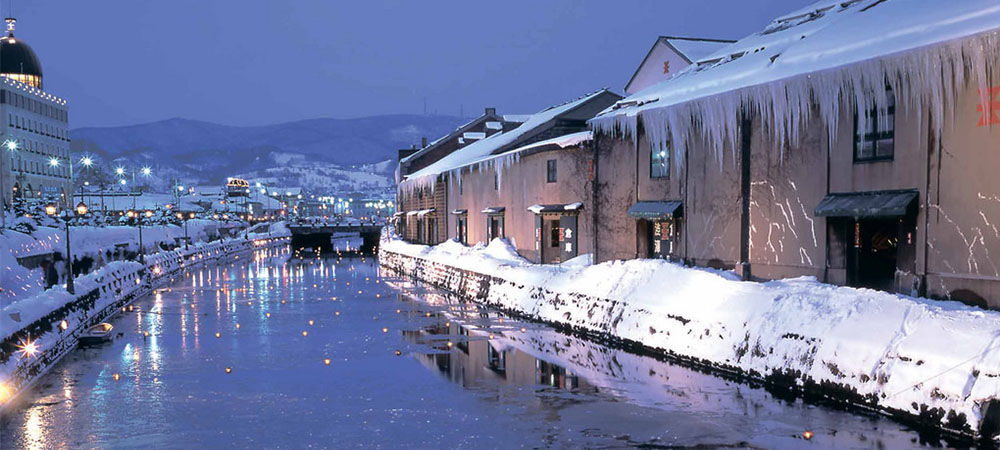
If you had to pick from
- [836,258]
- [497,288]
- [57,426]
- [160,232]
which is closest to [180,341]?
[57,426]

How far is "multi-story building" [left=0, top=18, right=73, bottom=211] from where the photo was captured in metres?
84.0

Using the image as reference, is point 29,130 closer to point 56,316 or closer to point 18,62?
point 18,62

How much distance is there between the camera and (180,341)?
21172mm

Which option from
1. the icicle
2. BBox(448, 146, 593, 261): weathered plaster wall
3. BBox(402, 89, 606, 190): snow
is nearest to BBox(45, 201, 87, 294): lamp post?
the icicle

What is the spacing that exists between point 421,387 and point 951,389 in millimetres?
9002

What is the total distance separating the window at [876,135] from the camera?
685 inches

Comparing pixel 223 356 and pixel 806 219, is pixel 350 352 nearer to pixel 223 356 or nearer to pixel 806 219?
pixel 223 356

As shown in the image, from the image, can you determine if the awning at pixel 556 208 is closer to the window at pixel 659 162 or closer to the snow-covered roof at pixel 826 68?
the snow-covered roof at pixel 826 68

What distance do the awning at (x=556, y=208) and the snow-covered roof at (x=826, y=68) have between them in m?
4.85

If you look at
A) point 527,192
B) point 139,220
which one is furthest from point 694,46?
point 139,220

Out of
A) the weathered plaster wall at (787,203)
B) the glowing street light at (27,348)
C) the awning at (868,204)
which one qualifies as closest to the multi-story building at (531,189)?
the weathered plaster wall at (787,203)

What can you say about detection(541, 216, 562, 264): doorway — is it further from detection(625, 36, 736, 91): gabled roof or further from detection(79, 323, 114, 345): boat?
detection(79, 323, 114, 345): boat

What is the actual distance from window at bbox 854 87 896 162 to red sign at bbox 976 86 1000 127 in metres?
2.07

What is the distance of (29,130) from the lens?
9112 centimetres
